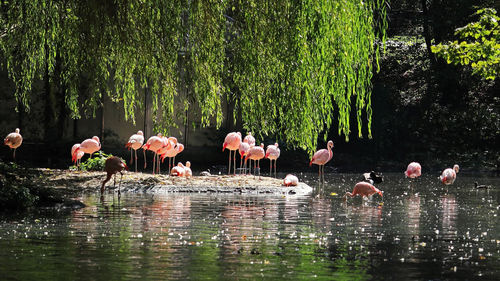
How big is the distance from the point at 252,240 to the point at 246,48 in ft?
7.47

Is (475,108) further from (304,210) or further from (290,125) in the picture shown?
(290,125)

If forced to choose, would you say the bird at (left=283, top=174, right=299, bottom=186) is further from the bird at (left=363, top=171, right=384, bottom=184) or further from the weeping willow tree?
the weeping willow tree

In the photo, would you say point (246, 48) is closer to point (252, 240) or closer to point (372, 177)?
point (252, 240)

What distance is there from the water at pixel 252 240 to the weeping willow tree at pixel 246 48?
129 cm

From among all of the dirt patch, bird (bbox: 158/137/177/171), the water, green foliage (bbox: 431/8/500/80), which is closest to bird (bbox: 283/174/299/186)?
the dirt patch

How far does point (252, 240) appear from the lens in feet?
28.2

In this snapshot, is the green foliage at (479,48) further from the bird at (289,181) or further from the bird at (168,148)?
the bird at (168,148)

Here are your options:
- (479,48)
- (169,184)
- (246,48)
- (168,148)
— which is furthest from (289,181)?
(246,48)

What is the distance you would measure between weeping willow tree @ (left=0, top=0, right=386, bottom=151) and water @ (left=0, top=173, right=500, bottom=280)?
1.29m

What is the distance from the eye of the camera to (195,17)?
31.3 feet

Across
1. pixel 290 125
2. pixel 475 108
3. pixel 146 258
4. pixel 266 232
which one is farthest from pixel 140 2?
pixel 475 108

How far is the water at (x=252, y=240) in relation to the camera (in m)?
6.67

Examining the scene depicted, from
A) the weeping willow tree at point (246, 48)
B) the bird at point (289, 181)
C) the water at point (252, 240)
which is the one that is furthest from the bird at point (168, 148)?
the weeping willow tree at point (246, 48)

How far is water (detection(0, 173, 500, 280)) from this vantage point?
6672 millimetres
